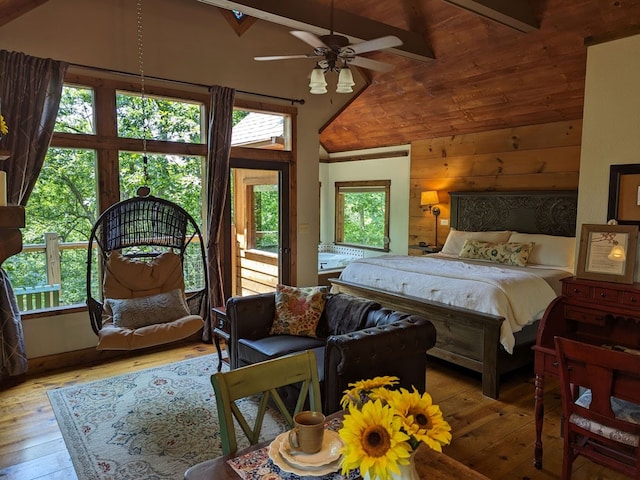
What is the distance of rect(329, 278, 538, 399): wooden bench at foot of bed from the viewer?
3.45m

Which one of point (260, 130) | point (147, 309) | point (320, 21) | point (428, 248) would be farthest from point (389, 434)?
point (428, 248)

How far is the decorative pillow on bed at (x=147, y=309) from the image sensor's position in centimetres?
347

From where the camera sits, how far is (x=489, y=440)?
2861 millimetres

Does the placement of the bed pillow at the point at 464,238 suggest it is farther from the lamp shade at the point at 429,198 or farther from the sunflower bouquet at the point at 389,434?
the sunflower bouquet at the point at 389,434

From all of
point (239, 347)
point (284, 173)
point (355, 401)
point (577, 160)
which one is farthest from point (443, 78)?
point (355, 401)

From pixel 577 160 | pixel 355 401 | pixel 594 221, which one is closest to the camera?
pixel 355 401

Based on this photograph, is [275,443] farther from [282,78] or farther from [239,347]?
[282,78]

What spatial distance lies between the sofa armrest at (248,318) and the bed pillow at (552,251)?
3.11 metres

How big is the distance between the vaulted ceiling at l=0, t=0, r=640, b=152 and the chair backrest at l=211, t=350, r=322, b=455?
114 inches

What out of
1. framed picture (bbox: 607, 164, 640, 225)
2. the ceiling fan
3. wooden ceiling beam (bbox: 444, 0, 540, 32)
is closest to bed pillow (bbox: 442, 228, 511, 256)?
wooden ceiling beam (bbox: 444, 0, 540, 32)

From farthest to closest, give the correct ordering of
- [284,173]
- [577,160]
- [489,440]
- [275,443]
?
[284,173] < [577,160] < [489,440] < [275,443]

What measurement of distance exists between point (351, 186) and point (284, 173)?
2.86 m

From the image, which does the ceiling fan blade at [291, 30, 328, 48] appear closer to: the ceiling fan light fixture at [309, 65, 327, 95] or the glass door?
the ceiling fan light fixture at [309, 65, 327, 95]

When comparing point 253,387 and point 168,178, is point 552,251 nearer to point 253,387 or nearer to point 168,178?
point 168,178
